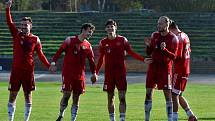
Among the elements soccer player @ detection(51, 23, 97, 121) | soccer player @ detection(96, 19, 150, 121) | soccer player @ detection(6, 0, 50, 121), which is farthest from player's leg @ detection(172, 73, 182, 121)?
soccer player @ detection(6, 0, 50, 121)

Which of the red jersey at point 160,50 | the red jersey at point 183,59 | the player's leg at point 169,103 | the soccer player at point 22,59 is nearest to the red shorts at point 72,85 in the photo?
the soccer player at point 22,59

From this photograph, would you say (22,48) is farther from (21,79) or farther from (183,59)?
(183,59)

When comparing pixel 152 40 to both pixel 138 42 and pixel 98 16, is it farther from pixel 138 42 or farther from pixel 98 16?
pixel 98 16

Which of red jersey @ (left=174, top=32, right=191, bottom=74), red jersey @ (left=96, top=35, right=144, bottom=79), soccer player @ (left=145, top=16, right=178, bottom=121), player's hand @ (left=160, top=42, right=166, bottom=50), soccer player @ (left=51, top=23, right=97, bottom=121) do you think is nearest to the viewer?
player's hand @ (left=160, top=42, right=166, bottom=50)

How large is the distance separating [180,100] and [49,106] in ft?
23.5

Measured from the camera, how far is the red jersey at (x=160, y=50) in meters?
14.6

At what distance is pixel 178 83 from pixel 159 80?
697 millimetres

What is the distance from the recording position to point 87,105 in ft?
74.9

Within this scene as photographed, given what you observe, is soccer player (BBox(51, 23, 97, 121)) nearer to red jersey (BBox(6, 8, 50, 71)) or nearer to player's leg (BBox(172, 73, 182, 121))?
red jersey (BBox(6, 8, 50, 71))

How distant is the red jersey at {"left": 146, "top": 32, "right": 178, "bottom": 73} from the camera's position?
48.1 feet

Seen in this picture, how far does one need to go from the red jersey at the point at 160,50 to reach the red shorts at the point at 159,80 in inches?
4.7

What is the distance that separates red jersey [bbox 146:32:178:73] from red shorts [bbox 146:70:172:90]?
0.12 metres

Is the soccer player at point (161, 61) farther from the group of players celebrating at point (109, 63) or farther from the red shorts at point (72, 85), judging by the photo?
the red shorts at point (72, 85)

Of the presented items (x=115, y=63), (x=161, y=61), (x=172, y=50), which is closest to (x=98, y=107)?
(x=115, y=63)
